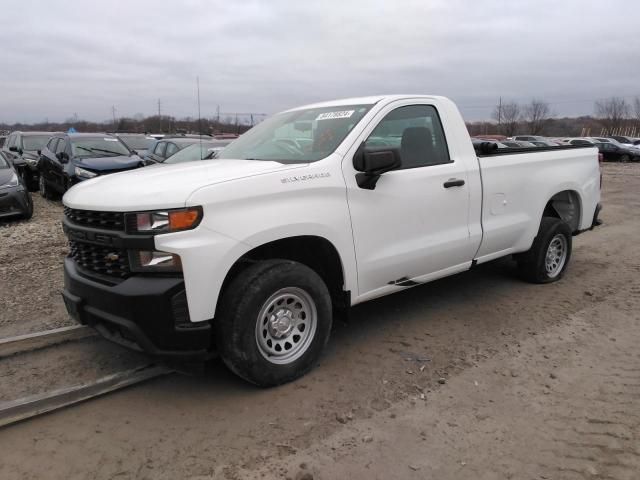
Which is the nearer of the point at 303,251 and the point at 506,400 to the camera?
the point at 506,400

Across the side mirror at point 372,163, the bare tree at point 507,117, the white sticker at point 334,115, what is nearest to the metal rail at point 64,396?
the side mirror at point 372,163

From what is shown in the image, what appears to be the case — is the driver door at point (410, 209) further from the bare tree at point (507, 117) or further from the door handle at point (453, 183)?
the bare tree at point (507, 117)

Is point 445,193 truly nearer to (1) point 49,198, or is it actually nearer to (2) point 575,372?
(2) point 575,372

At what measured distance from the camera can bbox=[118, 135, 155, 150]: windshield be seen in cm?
1620

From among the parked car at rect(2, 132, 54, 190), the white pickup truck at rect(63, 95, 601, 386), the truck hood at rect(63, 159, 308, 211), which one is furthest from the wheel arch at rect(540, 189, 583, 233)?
the parked car at rect(2, 132, 54, 190)

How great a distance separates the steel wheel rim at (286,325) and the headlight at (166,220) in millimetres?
739

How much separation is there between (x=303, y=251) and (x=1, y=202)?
7.48m

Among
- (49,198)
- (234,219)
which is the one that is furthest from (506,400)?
(49,198)

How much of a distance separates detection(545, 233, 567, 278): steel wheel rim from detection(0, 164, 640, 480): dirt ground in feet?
3.43

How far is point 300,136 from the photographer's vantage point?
169 inches

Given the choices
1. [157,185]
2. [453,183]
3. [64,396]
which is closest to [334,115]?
[453,183]

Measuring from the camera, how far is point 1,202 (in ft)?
29.3

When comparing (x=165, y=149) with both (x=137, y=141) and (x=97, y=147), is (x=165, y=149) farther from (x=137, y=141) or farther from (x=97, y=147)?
(x=137, y=141)

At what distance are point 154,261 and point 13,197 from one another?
7517 millimetres
